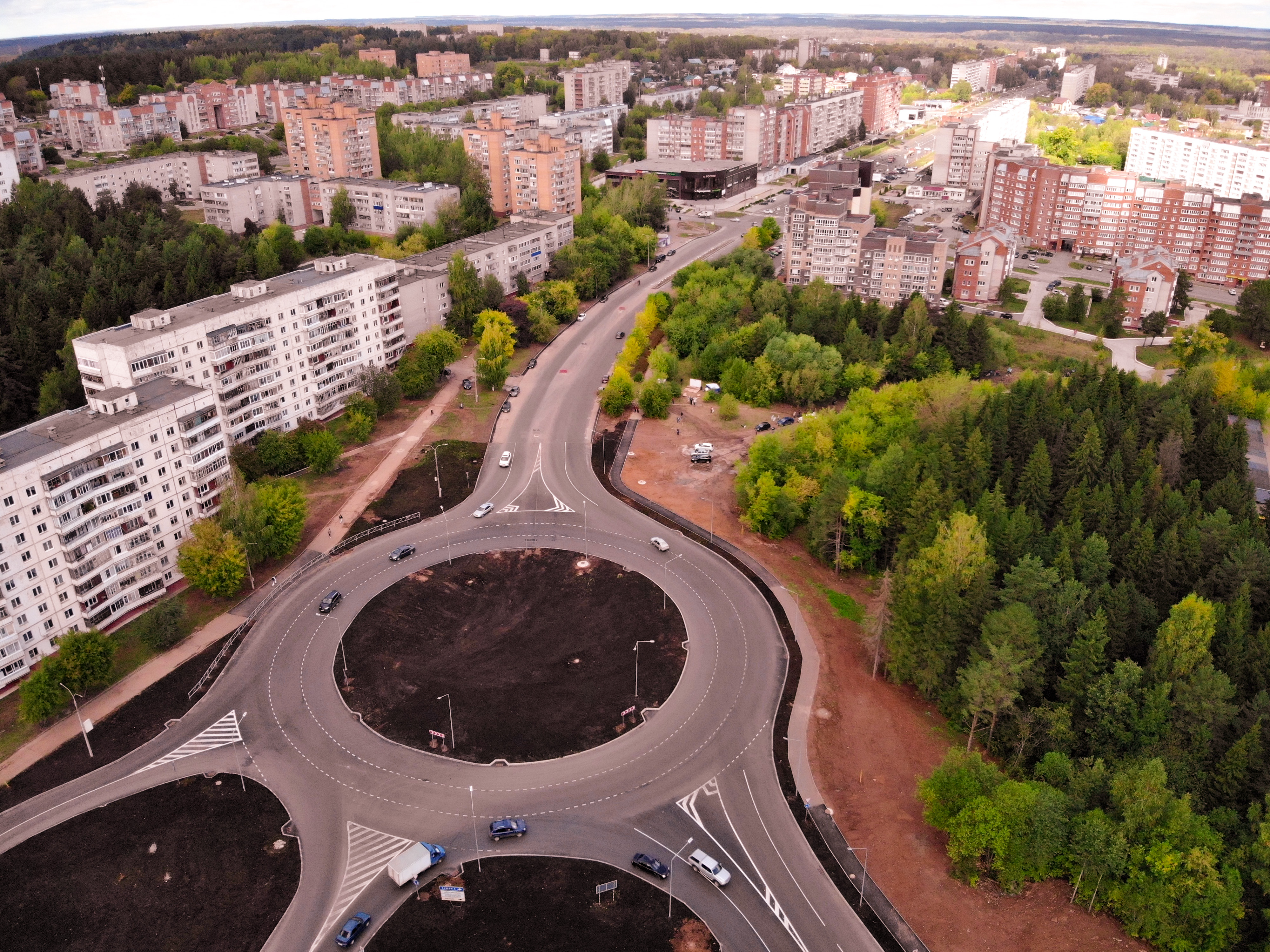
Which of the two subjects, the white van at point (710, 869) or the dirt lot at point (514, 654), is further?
the dirt lot at point (514, 654)

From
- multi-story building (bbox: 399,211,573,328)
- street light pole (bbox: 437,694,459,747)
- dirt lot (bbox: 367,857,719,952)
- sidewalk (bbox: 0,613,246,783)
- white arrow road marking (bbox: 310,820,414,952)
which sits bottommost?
dirt lot (bbox: 367,857,719,952)

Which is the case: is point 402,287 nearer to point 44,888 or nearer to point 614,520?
point 614,520

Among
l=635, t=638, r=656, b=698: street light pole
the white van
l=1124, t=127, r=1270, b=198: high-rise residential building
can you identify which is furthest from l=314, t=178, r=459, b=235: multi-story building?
l=1124, t=127, r=1270, b=198: high-rise residential building

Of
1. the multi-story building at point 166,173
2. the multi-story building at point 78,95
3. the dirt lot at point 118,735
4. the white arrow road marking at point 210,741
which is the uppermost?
the multi-story building at point 78,95

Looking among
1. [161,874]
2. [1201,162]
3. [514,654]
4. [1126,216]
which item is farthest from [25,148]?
[1201,162]

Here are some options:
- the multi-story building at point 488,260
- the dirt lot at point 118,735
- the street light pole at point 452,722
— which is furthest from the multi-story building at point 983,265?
the dirt lot at point 118,735

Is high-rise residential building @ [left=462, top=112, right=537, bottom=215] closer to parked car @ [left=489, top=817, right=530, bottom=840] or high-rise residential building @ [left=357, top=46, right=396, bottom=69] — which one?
parked car @ [left=489, top=817, right=530, bottom=840]

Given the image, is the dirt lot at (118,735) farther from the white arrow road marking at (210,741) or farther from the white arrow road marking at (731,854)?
the white arrow road marking at (731,854)
